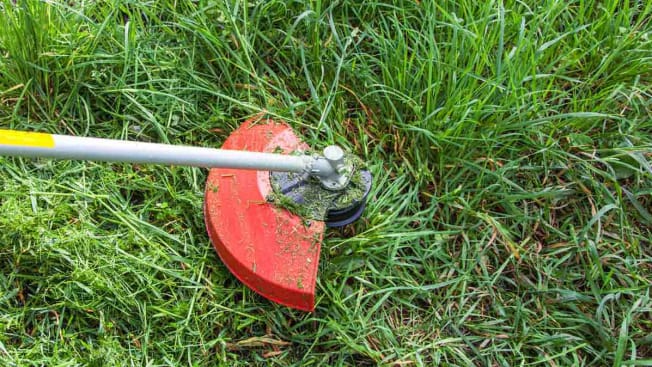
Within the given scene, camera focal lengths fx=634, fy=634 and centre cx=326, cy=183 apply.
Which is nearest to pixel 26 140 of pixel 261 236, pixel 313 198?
pixel 261 236

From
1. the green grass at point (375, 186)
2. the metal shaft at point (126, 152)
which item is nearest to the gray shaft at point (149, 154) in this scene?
the metal shaft at point (126, 152)

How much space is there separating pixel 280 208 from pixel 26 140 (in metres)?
0.75

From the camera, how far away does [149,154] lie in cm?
154

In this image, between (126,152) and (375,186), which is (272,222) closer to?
(375,186)

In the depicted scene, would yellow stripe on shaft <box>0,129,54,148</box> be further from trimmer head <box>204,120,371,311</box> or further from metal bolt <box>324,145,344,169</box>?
metal bolt <box>324,145,344,169</box>

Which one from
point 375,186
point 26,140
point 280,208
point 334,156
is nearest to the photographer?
point 26,140

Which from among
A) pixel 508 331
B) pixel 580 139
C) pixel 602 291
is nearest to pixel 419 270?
pixel 508 331

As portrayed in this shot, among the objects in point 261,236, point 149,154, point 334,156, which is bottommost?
point 261,236

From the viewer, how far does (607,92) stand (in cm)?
209

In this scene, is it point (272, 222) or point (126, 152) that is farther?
point (272, 222)

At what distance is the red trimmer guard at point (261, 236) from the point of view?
1815mm

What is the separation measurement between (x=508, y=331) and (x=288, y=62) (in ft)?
3.77

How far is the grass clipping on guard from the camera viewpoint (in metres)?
1.90

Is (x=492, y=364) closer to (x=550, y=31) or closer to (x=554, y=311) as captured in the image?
(x=554, y=311)
